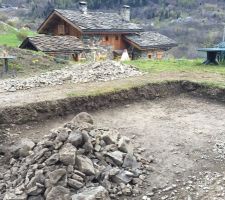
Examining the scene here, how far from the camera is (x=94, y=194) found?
24.6ft

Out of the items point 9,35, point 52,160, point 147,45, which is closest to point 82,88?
point 52,160

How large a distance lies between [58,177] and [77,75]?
8.15 m

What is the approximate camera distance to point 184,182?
8.54 metres

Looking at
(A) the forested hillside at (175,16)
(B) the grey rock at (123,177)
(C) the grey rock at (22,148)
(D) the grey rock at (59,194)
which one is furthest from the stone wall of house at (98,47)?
(D) the grey rock at (59,194)

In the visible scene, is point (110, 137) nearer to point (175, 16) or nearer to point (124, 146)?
point (124, 146)

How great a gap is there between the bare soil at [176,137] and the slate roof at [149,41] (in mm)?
13567

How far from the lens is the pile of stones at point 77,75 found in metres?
14.0

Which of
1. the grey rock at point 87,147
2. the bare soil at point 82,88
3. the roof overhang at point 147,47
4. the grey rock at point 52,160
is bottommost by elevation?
the grey rock at point 52,160

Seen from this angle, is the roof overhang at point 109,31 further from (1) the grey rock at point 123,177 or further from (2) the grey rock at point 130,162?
(1) the grey rock at point 123,177

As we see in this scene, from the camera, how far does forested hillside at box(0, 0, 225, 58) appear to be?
41.9 meters

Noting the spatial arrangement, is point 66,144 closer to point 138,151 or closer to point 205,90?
point 138,151

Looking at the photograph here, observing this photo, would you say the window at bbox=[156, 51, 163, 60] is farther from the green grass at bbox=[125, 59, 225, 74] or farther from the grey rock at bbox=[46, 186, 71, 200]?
the grey rock at bbox=[46, 186, 71, 200]

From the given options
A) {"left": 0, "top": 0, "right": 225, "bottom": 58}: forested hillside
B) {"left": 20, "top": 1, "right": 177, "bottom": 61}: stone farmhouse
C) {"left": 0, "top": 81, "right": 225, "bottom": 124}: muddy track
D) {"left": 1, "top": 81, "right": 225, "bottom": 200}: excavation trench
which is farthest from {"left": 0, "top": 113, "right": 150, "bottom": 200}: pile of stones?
{"left": 0, "top": 0, "right": 225, "bottom": 58}: forested hillside

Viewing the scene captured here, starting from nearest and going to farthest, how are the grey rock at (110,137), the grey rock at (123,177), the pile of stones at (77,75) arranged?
the grey rock at (123,177), the grey rock at (110,137), the pile of stones at (77,75)
